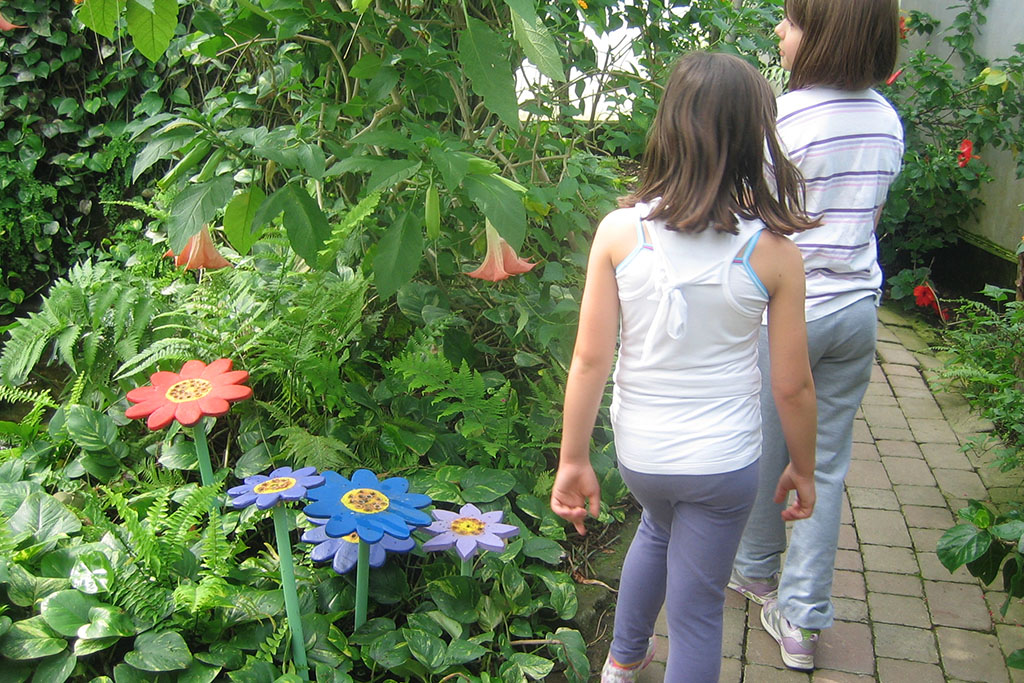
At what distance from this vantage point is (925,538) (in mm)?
3131

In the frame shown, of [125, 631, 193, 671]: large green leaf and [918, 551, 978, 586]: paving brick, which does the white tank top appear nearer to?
[125, 631, 193, 671]: large green leaf

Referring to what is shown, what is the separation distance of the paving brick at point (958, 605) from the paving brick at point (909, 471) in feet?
2.45

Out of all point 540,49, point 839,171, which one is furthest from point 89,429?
point 839,171

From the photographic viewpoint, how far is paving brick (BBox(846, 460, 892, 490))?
3523 millimetres

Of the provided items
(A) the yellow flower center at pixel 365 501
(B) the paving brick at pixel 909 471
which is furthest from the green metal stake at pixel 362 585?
(B) the paving brick at pixel 909 471

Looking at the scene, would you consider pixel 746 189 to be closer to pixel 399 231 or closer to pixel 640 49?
pixel 399 231

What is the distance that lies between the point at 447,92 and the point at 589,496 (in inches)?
53.8

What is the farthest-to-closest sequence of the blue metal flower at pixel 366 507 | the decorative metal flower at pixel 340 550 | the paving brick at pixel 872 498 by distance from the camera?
the paving brick at pixel 872 498 < the decorative metal flower at pixel 340 550 < the blue metal flower at pixel 366 507

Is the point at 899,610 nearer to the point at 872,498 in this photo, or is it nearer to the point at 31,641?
the point at 872,498

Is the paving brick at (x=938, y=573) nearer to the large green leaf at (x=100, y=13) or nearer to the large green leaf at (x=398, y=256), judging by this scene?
the large green leaf at (x=398, y=256)

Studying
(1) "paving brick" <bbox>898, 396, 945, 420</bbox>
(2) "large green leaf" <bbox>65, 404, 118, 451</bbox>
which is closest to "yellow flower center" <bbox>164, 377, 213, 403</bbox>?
(2) "large green leaf" <bbox>65, 404, 118, 451</bbox>

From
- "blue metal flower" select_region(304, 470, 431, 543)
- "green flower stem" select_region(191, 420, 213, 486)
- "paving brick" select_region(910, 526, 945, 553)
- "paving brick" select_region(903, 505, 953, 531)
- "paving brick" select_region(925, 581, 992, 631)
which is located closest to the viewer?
"blue metal flower" select_region(304, 470, 431, 543)

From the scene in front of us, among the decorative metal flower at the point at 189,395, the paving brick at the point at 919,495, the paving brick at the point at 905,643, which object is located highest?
the decorative metal flower at the point at 189,395

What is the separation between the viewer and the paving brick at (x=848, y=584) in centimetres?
282
